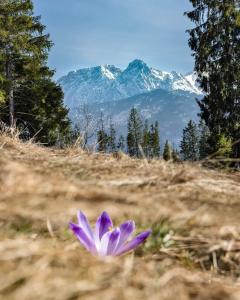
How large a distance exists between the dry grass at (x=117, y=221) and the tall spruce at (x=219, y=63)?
24533 mm

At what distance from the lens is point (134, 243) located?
1.10 m

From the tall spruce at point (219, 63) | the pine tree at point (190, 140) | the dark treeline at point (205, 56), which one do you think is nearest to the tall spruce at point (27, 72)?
the dark treeline at point (205, 56)

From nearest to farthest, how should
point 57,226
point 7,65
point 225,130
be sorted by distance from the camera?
point 57,226 < point 225,130 < point 7,65

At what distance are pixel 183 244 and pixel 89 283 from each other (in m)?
0.53

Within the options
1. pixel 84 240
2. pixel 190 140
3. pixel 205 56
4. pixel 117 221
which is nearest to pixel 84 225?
pixel 84 240

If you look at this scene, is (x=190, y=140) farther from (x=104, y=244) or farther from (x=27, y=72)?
(x=104, y=244)

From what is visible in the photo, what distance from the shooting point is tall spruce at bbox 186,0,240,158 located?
26031mm

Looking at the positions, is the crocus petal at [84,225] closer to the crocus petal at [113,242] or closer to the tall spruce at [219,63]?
the crocus petal at [113,242]

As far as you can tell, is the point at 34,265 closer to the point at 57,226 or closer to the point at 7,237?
the point at 7,237

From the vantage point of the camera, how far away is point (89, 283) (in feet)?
2.55

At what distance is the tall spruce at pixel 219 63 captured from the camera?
26.0 meters

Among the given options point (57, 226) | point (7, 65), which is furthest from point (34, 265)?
point (7, 65)

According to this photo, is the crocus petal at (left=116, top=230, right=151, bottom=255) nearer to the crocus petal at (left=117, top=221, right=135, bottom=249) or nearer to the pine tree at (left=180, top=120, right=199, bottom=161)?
the crocus petal at (left=117, top=221, right=135, bottom=249)

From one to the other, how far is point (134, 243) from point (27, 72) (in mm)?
27897
